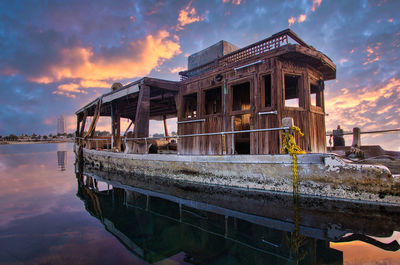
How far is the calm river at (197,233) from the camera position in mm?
3205

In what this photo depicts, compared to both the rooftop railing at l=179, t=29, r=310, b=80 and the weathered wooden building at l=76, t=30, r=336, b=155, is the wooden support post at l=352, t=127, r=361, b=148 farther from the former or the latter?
the rooftop railing at l=179, t=29, r=310, b=80

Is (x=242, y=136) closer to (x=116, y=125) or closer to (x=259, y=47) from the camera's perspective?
(x=259, y=47)

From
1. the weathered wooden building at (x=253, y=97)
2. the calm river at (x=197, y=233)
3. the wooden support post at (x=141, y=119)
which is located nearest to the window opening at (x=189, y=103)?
the weathered wooden building at (x=253, y=97)

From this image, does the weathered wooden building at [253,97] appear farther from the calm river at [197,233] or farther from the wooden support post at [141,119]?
the calm river at [197,233]

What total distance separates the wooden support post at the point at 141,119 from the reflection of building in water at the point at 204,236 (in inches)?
196

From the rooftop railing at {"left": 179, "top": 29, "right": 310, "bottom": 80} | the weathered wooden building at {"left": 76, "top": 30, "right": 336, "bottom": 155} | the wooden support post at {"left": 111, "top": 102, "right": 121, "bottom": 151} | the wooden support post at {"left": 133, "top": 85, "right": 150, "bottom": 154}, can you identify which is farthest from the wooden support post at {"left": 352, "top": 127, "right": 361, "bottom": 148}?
the wooden support post at {"left": 111, "top": 102, "right": 121, "bottom": 151}

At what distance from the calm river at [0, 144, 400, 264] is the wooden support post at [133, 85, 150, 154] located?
15.3ft

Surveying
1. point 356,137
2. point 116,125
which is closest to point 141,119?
point 116,125

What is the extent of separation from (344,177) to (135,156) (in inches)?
370

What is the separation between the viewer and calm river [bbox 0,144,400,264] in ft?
10.5

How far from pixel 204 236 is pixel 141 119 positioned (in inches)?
336

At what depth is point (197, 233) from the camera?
4125 millimetres

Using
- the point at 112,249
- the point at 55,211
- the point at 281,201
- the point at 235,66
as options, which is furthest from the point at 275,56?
the point at 55,211

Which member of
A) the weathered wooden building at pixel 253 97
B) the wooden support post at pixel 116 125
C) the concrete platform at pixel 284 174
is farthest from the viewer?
the wooden support post at pixel 116 125
